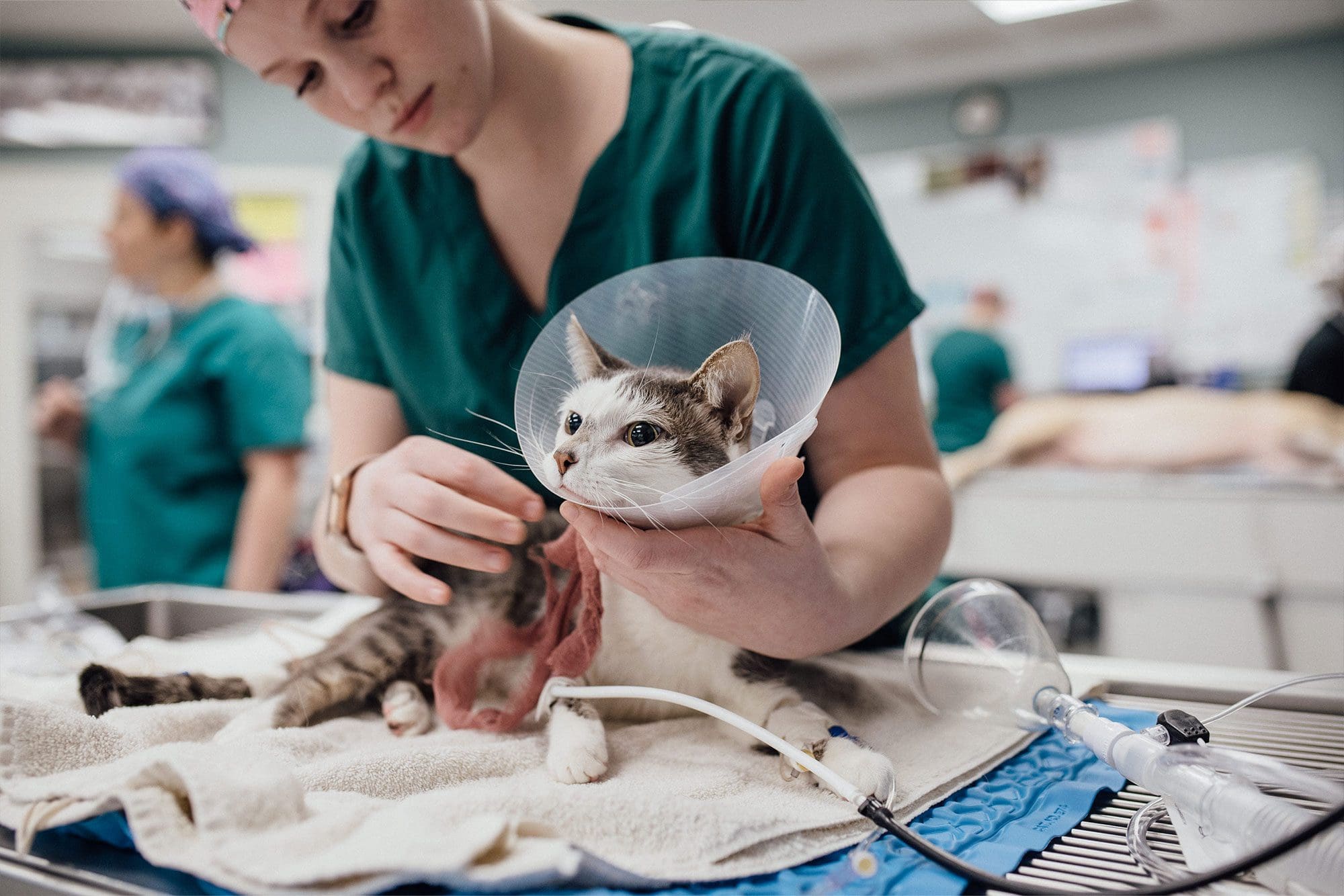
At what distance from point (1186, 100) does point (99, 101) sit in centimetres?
560

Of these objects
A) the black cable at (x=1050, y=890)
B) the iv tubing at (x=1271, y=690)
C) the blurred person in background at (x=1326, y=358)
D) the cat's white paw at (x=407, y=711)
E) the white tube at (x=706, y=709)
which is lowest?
the blurred person in background at (x=1326, y=358)

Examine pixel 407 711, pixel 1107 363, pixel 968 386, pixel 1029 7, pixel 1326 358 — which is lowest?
pixel 1107 363

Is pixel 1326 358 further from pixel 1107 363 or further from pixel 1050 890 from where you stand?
pixel 1050 890

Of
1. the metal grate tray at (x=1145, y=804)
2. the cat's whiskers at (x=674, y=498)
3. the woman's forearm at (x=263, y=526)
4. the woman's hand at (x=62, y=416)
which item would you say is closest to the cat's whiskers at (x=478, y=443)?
the cat's whiskers at (x=674, y=498)

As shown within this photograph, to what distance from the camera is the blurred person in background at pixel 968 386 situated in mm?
3904

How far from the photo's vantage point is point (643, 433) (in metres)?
0.66

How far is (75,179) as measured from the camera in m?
4.12

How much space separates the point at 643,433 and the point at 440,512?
0.17 metres

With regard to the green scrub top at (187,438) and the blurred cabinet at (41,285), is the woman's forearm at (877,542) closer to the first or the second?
the green scrub top at (187,438)

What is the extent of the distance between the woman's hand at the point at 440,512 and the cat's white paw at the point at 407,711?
0.12 m

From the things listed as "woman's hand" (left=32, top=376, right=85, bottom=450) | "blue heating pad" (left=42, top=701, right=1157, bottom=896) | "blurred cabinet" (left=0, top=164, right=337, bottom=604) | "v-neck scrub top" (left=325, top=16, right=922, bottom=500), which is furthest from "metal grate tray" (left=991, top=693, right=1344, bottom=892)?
"blurred cabinet" (left=0, top=164, right=337, bottom=604)

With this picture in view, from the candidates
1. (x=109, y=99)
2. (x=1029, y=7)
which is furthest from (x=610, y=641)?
(x=109, y=99)

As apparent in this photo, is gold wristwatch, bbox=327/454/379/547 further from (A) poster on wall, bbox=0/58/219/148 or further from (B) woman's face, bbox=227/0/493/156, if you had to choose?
(A) poster on wall, bbox=0/58/219/148

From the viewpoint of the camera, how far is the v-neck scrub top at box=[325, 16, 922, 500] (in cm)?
84
